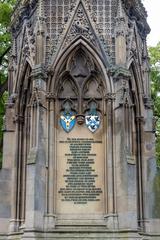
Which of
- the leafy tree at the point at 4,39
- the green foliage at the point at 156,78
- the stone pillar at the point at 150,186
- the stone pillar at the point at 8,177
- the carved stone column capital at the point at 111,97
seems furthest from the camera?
the green foliage at the point at 156,78

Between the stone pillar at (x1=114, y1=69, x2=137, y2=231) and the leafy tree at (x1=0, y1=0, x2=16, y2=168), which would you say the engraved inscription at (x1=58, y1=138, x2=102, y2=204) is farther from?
the leafy tree at (x1=0, y1=0, x2=16, y2=168)

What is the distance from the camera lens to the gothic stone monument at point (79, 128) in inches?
536

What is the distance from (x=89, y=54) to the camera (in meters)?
15.1

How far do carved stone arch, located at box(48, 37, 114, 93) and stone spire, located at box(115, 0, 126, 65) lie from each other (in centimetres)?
51

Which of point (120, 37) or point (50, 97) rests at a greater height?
point (120, 37)

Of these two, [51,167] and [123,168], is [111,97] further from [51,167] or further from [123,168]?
[51,167]

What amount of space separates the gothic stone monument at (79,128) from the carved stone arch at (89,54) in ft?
0.11

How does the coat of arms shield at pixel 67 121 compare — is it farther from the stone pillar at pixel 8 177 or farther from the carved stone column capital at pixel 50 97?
the stone pillar at pixel 8 177

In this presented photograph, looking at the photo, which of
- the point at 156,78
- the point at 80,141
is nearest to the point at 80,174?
the point at 80,141

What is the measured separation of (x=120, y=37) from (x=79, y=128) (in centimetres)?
330

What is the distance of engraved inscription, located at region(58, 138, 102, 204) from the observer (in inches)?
552

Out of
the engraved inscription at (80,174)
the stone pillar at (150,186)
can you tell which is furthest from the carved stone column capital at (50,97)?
the stone pillar at (150,186)

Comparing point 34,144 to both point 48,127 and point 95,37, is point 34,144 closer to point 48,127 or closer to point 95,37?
point 48,127

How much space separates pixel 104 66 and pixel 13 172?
15.6 ft
